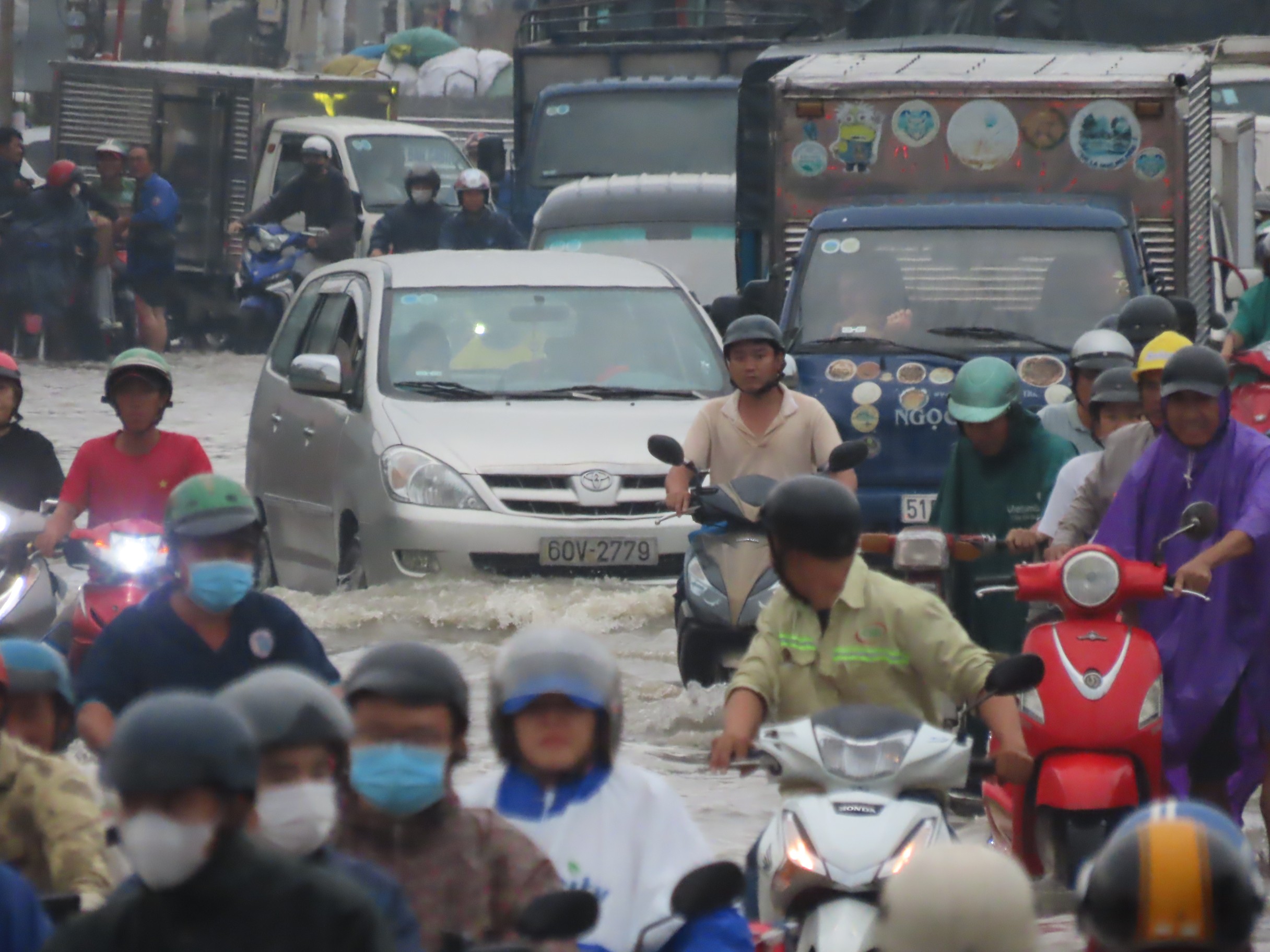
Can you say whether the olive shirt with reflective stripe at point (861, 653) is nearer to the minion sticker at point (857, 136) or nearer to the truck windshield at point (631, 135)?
the minion sticker at point (857, 136)

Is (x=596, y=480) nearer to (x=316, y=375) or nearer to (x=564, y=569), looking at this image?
(x=564, y=569)

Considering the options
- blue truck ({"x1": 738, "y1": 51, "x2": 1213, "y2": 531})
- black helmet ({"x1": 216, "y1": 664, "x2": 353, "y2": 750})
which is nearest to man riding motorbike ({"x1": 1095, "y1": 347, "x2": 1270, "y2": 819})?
black helmet ({"x1": 216, "y1": 664, "x2": 353, "y2": 750})

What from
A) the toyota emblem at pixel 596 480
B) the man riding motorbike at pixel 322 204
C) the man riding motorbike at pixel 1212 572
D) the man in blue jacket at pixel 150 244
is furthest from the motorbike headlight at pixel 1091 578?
the man in blue jacket at pixel 150 244

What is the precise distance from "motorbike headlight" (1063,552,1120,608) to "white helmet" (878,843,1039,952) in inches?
138

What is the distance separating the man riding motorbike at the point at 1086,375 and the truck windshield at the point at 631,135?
458 inches

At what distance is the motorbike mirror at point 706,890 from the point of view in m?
3.75

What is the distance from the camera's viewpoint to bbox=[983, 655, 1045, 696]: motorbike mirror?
4883 mm

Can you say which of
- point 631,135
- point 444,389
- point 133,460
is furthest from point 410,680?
point 631,135

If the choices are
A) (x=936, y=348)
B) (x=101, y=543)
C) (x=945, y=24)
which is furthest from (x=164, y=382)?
(x=945, y=24)

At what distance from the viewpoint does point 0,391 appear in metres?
8.63

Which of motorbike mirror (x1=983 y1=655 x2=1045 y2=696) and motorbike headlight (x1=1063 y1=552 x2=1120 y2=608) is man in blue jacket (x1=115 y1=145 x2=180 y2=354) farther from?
motorbike mirror (x1=983 y1=655 x2=1045 y2=696)

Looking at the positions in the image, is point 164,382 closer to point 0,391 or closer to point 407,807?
point 0,391

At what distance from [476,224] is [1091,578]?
12.3 metres

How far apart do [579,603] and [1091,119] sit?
419 centimetres
